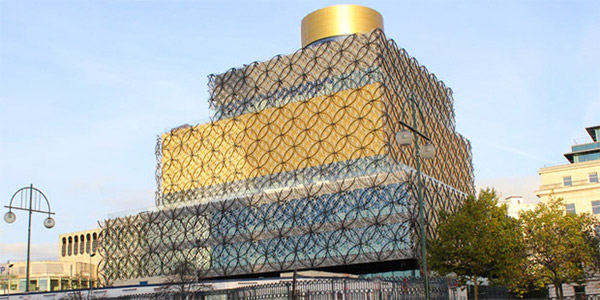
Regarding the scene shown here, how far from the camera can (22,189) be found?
40688 millimetres

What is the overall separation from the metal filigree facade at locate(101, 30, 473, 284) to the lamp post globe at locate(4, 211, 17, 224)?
1466 inches

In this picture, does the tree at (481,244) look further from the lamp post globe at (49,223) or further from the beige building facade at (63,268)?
the beige building facade at (63,268)

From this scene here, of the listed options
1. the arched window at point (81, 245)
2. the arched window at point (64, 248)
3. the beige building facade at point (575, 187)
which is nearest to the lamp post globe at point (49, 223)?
the beige building facade at point (575, 187)

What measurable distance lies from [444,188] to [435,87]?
22.5 m

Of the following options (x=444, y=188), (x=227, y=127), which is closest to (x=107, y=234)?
(x=227, y=127)

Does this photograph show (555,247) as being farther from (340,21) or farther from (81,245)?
(81,245)

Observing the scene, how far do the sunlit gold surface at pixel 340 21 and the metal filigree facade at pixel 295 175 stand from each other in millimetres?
10806

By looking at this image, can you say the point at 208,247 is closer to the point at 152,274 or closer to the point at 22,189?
the point at 152,274

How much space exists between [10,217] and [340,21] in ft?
211

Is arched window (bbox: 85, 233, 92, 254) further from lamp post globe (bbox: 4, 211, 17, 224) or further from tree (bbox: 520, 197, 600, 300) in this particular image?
tree (bbox: 520, 197, 600, 300)

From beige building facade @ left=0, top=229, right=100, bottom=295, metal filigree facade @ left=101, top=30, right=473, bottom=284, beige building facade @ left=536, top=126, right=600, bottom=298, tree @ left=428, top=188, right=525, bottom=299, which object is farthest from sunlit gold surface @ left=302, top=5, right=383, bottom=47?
beige building facade @ left=0, top=229, right=100, bottom=295

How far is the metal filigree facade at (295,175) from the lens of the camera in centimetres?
6769

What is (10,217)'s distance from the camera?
36844mm

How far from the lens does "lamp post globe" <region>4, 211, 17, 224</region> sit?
120 feet
